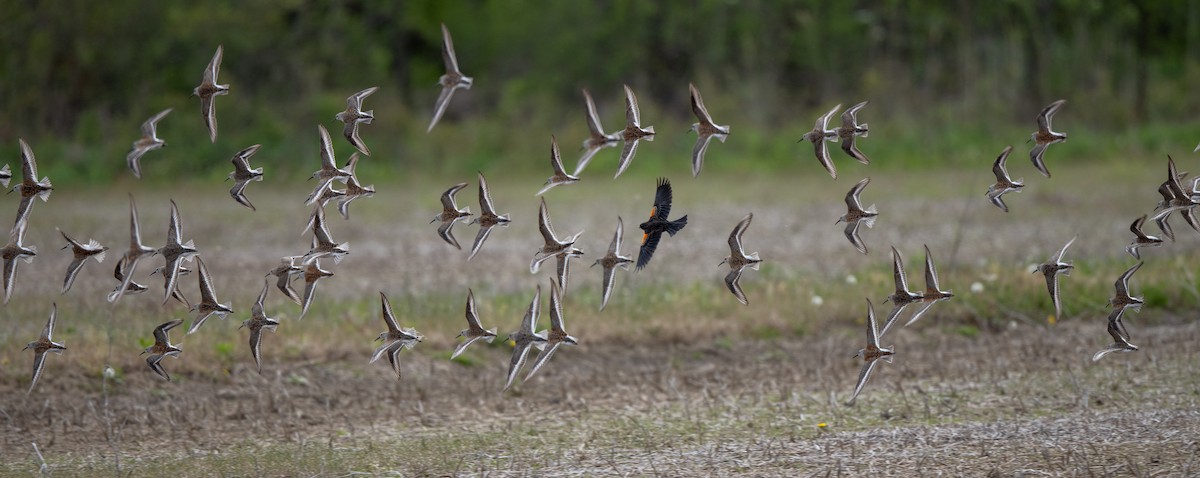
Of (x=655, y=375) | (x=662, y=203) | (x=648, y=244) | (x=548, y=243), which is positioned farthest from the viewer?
(x=655, y=375)

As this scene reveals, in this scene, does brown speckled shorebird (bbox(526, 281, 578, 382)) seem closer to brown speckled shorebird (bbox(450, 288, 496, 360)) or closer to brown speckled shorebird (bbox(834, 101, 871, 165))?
brown speckled shorebird (bbox(450, 288, 496, 360))

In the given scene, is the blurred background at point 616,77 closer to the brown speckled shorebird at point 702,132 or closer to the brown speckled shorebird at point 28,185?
the brown speckled shorebird at point 702,132

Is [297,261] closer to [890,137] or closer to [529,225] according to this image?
[529,225]

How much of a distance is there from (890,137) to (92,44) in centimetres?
1697

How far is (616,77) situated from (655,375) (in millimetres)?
24540

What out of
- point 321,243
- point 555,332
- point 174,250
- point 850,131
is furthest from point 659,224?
point 174,250

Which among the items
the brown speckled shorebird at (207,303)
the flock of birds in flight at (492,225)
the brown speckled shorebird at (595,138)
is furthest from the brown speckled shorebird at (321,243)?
the brown speckled shorebird at (595,138)

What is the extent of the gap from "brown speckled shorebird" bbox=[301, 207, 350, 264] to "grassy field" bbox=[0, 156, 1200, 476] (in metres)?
1.25

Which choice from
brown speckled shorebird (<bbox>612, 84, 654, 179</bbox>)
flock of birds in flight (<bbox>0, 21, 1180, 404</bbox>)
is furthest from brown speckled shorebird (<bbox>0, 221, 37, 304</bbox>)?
brown speckled shorebird (<bbox>612, 84, 654, 179</bbox>)

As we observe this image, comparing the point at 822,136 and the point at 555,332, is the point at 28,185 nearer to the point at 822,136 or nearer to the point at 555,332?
the point at 555,332

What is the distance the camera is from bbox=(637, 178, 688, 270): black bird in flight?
25.3ft

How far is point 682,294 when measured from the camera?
12.1 meters

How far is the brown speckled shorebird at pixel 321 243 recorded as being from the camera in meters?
7.03

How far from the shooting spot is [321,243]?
7.14 m
